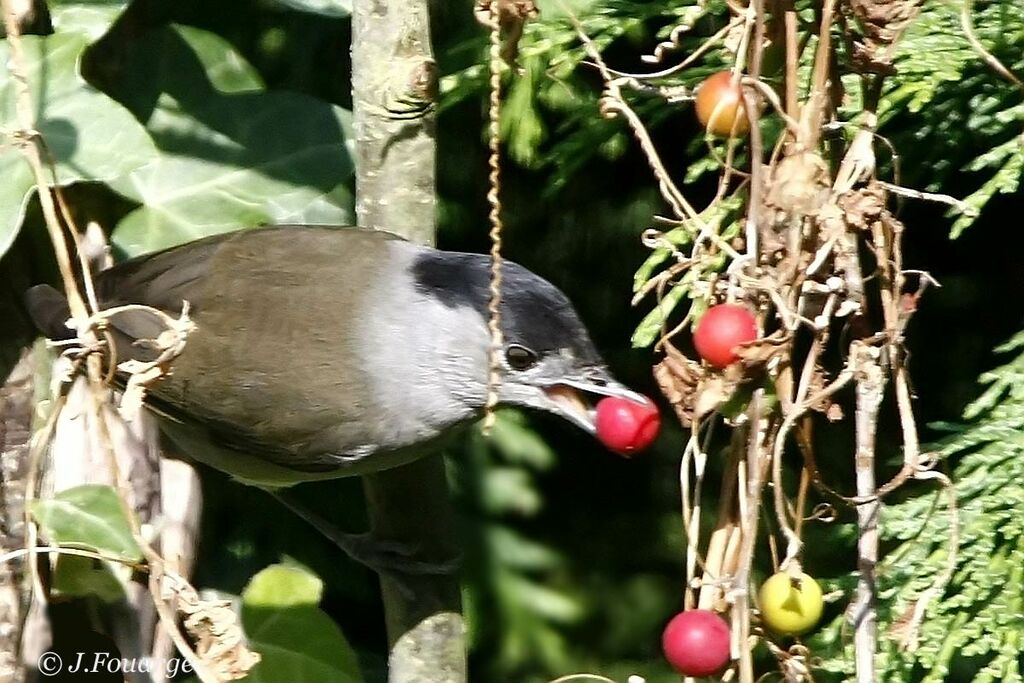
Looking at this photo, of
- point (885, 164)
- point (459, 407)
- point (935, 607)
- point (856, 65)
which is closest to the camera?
point (856, 65)

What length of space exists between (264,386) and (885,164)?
101cm

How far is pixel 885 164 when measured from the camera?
175 centimetres

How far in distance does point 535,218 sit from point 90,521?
39.5 inches

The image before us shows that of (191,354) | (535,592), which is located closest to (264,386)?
(191,354)

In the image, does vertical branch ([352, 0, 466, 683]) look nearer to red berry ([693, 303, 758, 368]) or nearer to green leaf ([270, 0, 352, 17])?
green leaf ([270, 0, 352, 17])

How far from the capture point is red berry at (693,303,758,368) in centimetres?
105

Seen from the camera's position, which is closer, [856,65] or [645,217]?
[856,65]

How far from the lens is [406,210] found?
1.81m

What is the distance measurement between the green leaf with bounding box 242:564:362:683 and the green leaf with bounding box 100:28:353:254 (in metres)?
0.60

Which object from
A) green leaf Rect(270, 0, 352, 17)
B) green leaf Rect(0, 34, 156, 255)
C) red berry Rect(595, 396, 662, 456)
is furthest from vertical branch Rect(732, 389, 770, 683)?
green leaf Rect(270, 0, 352, 17)

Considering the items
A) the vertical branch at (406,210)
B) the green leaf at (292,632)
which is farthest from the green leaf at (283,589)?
the vertical branch at (406,210)

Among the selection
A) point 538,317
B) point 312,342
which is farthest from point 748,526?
point 312,342

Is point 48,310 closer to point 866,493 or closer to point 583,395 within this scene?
point 583,395

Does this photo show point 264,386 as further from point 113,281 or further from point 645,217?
point 645,217
